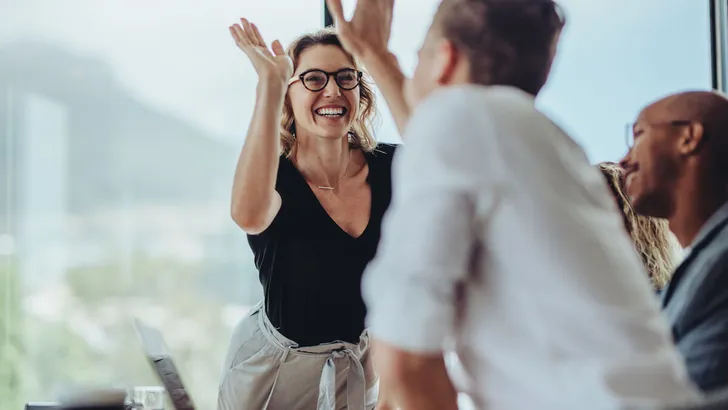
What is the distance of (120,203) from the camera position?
3.68 metres

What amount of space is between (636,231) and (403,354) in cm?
149

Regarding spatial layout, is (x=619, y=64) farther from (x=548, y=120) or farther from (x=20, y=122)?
(x=548, y=120)

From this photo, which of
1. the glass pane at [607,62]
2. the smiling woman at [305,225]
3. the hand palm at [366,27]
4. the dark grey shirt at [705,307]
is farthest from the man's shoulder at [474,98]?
the glass pane at [607,62]

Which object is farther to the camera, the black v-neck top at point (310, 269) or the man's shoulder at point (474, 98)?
the black v-neck top at point (310, 269)

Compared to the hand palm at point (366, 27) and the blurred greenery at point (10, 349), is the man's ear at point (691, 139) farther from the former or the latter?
the blurred greenery at point (10, 349)

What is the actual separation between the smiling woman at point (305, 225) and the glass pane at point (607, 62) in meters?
1.43

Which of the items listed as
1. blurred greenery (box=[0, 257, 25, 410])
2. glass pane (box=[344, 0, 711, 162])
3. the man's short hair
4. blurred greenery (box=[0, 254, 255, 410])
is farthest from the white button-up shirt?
blurred greenery (box=[0, 257, 25, 410])

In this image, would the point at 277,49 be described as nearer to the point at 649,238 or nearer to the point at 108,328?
the point at 649,238

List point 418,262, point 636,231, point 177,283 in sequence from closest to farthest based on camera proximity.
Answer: point 418,262 < point 636,231 < point 177,283

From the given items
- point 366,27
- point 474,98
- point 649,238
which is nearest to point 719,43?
point 649,238

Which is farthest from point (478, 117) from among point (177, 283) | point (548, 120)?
point (177, 283)

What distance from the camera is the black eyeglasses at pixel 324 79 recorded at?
2236 mm

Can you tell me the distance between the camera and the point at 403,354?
92 centimetres

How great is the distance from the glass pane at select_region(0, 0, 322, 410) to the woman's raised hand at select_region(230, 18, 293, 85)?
1.57m
